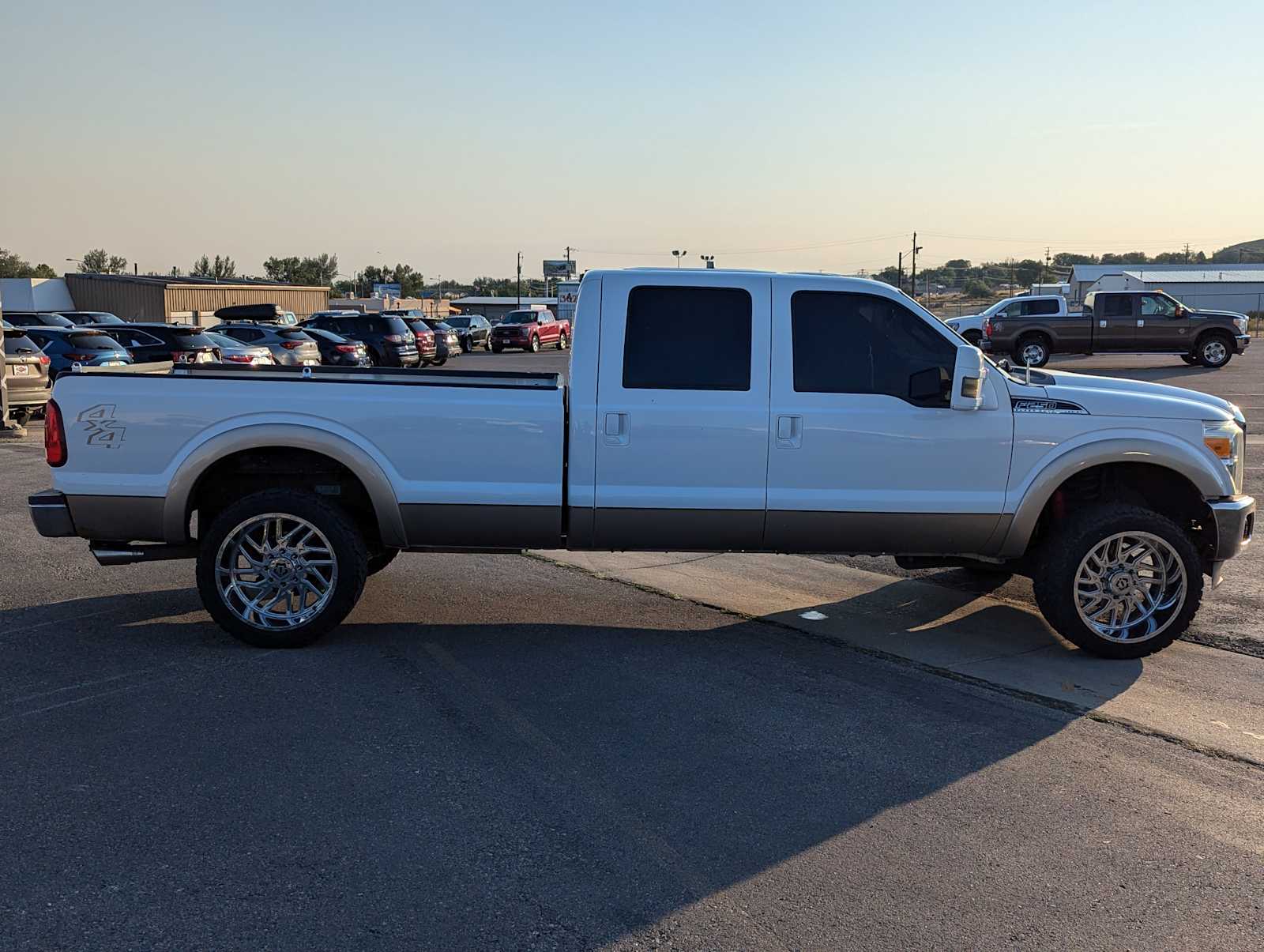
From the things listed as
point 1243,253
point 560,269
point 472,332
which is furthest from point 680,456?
point 1243,253

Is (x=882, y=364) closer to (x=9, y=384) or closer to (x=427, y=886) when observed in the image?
(x=427, y=886)

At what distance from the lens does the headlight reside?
6457mm

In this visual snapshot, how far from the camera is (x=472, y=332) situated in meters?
49.4

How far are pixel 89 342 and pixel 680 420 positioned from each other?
1759 centimetres

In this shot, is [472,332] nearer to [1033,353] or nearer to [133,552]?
[1033,353]

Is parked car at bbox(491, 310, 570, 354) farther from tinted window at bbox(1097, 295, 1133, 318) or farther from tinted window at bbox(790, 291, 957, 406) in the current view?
tinted window at bbox(790, 291, 957, 406)

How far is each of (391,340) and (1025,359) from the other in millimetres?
17538

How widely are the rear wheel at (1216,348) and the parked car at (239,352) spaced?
22.9 metres

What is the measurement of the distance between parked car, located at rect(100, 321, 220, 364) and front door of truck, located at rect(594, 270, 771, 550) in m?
18.0

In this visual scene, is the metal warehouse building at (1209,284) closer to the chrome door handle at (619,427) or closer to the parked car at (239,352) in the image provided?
the parked car at (239,352)

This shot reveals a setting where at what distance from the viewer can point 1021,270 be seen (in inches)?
5753

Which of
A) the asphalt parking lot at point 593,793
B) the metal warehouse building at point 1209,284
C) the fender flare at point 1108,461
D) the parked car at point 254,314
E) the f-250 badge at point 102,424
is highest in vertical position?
the metal warehouse building at point 1209,284

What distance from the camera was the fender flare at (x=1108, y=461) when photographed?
635cm

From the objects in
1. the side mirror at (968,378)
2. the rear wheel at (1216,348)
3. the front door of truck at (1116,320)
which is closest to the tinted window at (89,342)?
the side mirror at (968,378)
